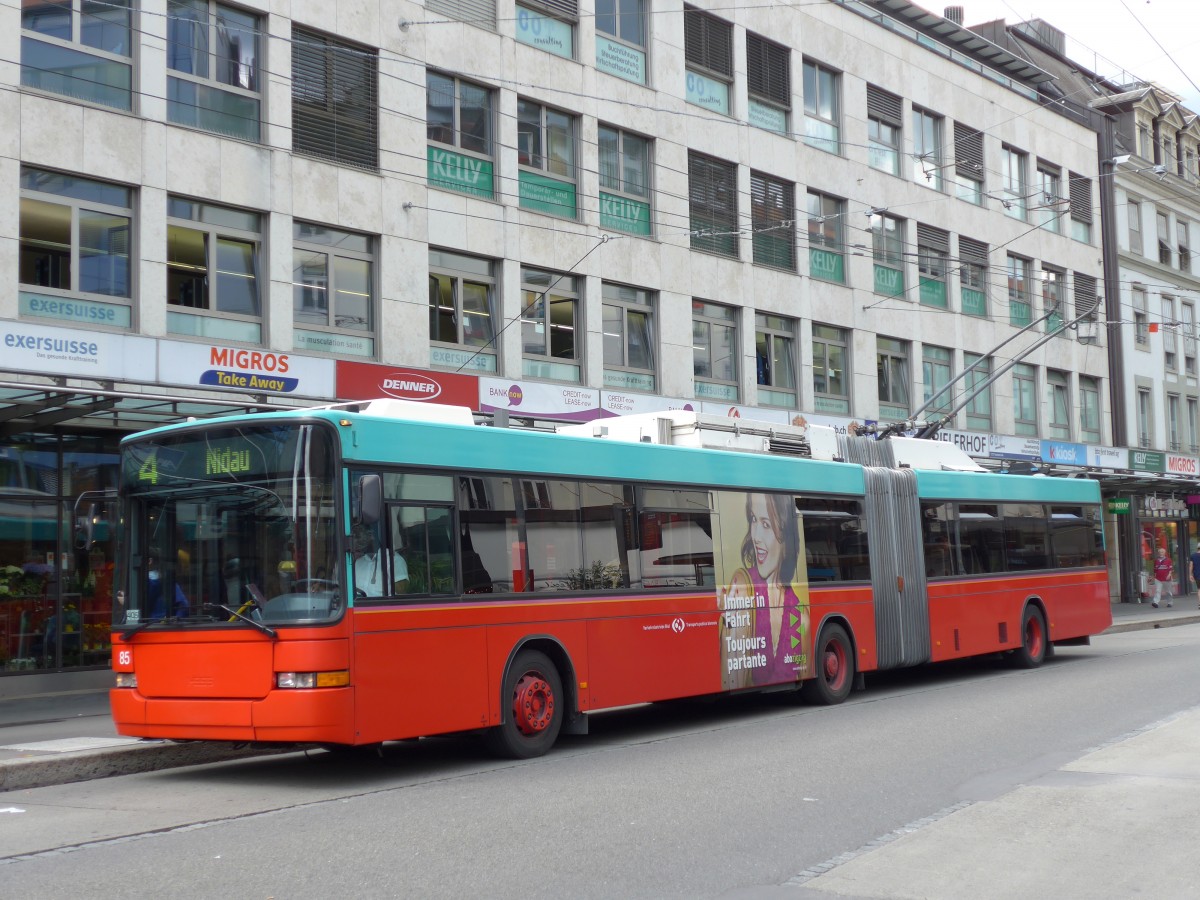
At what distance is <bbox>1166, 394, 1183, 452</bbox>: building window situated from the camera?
151ft

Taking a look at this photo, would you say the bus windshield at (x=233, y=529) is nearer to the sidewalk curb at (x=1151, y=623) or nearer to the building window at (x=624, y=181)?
the building window at (x=624, y=181)

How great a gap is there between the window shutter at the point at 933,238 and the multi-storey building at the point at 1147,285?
965cm

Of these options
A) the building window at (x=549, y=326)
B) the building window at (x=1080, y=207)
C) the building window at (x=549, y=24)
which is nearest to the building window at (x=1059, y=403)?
the building window at (x=1080, y=207)

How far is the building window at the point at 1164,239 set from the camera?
1816 inches

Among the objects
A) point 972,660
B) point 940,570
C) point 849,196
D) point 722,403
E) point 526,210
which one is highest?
point 849,196

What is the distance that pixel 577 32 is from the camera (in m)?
24.6

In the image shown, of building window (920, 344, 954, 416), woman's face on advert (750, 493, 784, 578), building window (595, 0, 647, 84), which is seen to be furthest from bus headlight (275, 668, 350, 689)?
building window (920, 344, 954, 416)

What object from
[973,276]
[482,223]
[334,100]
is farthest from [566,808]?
[973,276]

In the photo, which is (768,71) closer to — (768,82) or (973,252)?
(768,82)

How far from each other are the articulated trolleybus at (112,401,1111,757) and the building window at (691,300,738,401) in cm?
1031

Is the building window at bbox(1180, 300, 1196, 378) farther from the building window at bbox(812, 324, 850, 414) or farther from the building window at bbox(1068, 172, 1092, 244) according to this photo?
the building window at bbox(812, 324, 850, 414)

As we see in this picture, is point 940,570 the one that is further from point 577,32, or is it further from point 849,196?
point 849,196

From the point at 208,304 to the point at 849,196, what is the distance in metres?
16.8

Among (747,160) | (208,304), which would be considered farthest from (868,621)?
(747,160)
